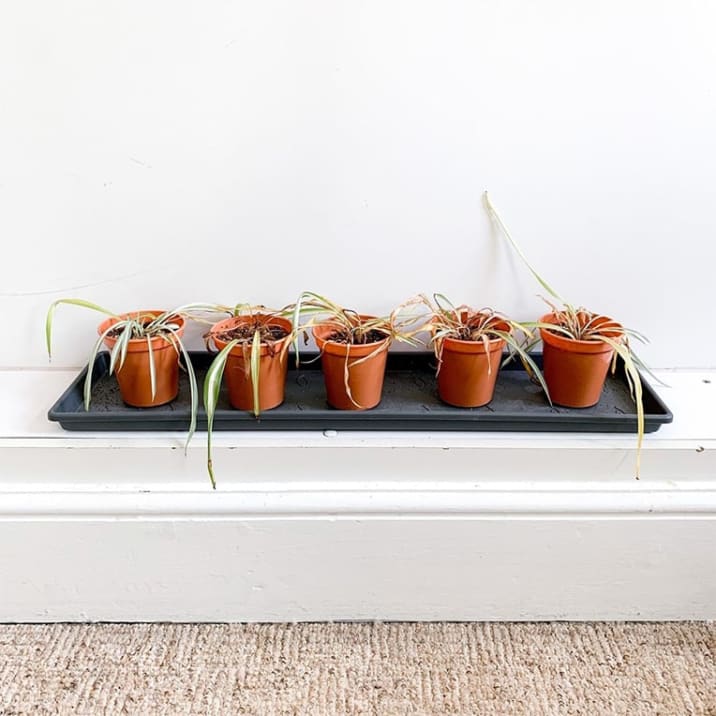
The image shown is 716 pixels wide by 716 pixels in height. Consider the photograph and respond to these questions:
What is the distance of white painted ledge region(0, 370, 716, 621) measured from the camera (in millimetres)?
726

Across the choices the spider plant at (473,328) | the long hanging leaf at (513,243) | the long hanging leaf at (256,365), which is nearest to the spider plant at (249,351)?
the long hanging leaf at (256,365)

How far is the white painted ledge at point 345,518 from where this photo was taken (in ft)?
2.38

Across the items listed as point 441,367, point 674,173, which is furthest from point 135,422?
point 674,173

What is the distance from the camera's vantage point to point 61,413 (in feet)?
2.34

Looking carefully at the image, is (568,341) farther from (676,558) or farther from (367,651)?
(367,651)

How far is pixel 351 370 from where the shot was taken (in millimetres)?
708

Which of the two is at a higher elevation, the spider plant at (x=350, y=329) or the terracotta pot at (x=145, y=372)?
the spider plant at (x=350, y=329)

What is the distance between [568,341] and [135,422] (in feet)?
1.84

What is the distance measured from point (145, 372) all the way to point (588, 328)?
22.8 inches

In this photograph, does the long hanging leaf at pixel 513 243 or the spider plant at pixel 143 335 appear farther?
the long hanging leaf at pixel 513 243

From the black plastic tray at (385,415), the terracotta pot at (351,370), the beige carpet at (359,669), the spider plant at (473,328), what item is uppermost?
the spider plant at (473,328)

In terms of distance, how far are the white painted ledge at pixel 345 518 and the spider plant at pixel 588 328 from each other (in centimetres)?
7

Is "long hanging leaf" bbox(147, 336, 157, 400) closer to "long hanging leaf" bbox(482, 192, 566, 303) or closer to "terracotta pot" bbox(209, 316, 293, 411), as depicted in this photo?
"terracotta pot" bbox(209, 316, 293, 411)

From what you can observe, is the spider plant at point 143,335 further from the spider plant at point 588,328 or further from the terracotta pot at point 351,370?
the spider plant at point 588,328
